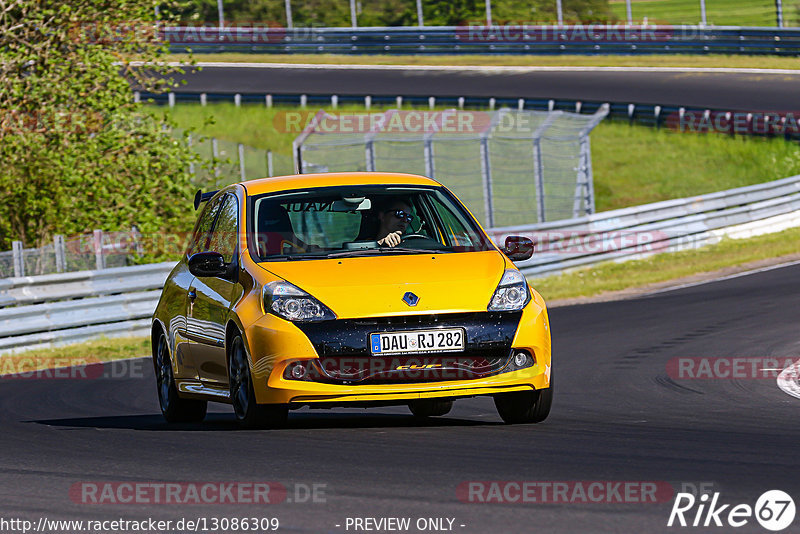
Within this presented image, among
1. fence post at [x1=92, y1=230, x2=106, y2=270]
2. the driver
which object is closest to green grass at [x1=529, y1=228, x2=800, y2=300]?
fence post at [x1=92, y1=230, x2=106, y2=270]

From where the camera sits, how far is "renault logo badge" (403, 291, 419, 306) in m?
8.36

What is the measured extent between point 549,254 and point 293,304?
1518 centimetres

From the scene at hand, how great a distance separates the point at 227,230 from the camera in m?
9.84

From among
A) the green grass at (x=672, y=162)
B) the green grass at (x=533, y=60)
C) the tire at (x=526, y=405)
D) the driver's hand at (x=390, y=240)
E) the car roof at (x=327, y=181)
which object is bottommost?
the green grass at (x=672, y=162)

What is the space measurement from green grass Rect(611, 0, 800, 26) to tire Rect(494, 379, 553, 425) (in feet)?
123

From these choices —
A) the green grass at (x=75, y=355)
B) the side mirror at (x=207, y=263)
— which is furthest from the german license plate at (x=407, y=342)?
the green grass at (x=75, y=355)

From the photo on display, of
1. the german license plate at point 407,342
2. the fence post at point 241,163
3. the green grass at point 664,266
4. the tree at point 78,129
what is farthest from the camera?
the fence post at point 241,163

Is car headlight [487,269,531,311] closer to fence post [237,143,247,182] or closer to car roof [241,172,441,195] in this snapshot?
car roof [241,172,441,195]

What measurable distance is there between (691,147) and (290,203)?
2753cm

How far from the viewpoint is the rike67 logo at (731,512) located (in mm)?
5602

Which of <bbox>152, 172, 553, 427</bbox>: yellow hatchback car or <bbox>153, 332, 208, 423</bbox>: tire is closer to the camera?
<bbox>152, 172, 553, 427</bbox>: yellow hatchback car

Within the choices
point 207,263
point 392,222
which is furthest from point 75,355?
point 392,222

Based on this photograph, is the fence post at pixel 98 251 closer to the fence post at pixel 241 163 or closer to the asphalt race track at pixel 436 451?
the asphalt race track at pixel 436 451

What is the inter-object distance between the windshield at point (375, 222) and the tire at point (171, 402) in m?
1.50
